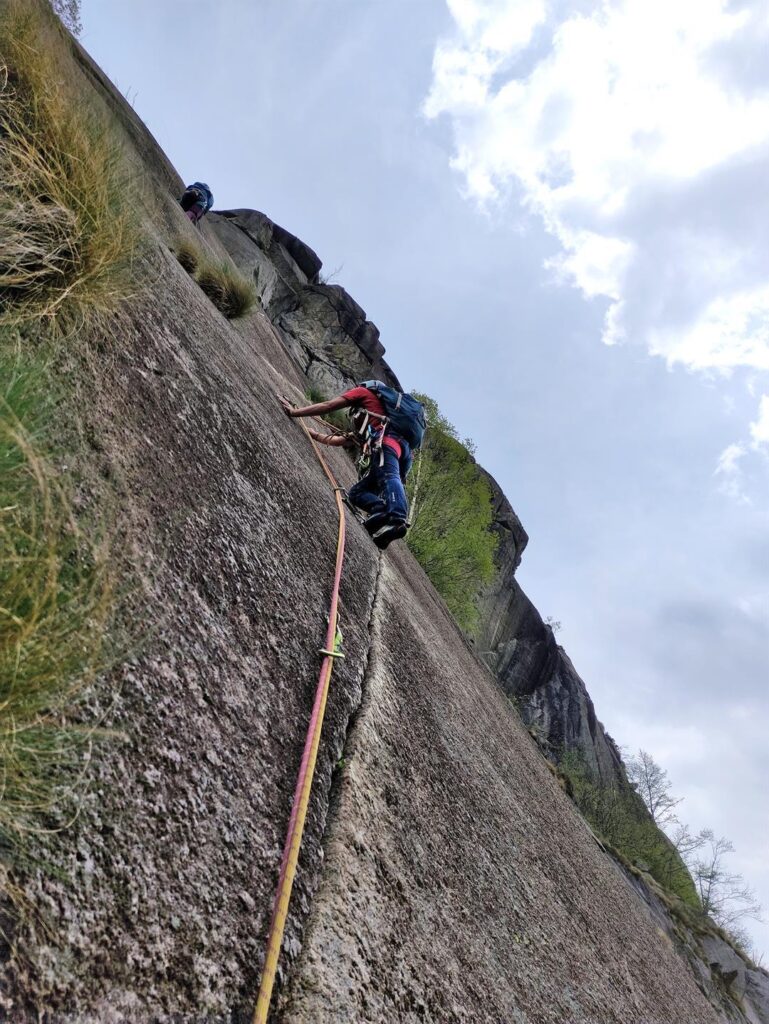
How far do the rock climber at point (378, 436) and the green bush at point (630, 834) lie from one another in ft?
44.3

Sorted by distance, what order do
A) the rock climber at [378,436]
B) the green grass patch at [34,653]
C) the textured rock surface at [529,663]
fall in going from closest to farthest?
1. the green grass patch at [34,653]
2. the rock climber at [378,436]
3. the textured rock surface at [529,663]

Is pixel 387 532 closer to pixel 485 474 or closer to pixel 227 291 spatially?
pixel 227 291

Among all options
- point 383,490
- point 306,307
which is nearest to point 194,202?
point 383,490

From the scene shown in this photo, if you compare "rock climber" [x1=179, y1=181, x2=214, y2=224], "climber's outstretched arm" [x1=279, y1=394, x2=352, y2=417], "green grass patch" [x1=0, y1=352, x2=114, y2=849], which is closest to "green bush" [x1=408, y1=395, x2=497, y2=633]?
"rock climber" [x1=179, y1=181, x2=214, y2=224]

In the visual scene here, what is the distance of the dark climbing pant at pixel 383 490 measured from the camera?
13.8 feet

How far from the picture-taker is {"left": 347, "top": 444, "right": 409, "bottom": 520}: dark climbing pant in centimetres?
421

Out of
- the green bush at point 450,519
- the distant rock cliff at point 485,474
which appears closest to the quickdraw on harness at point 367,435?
the green bush at point 450,519

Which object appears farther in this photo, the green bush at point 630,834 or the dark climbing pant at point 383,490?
the green bush at point 630,834

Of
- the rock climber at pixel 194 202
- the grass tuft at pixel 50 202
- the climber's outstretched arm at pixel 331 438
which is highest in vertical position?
the rock climber at pixel 194 202

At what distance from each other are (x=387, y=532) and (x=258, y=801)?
285 centimetres

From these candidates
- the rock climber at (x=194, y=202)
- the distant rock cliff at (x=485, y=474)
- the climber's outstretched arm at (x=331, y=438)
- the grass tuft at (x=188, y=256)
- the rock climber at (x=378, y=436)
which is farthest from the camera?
the distant rock cliff at (x=485, y=474)

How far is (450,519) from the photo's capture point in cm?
1605

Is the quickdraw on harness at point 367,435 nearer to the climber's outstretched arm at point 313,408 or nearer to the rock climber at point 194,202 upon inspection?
the climber's outstretched arm at point 313,408

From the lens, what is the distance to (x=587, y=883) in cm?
334
